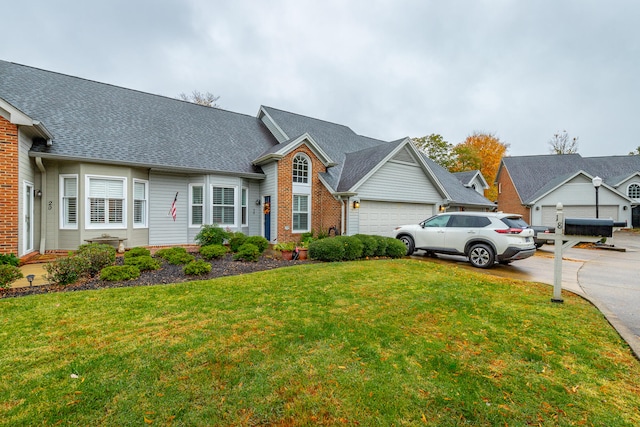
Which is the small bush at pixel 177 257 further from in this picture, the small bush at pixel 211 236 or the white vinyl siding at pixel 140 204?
the white vinyl siding at pixel 140 204

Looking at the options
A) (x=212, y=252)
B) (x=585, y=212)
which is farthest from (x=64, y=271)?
(x=585, y=212)

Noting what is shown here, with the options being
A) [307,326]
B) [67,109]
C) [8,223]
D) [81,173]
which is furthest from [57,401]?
[67,109]

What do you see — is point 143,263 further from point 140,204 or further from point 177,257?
point 140,204

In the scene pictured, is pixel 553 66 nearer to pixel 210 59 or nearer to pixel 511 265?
pixel 511 265

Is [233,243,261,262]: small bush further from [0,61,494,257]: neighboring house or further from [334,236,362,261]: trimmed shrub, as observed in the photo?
[334,236,362,261]: trimmed shrub

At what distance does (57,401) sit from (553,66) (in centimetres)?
2450

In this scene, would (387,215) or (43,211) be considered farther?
(387,215)

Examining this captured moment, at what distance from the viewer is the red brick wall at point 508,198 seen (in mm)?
26647

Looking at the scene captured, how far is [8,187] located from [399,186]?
13726 mm

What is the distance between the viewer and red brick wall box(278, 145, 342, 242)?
468 inches

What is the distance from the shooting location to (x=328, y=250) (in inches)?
366

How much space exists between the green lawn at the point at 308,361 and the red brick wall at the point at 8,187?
419 cm

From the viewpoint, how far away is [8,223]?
7.52 m

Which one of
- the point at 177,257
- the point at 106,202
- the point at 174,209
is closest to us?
the point at 177,257
